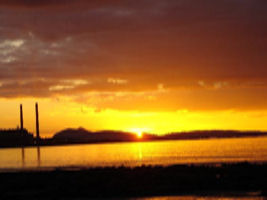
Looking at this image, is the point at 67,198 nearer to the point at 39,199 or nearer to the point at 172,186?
the point at 39,199

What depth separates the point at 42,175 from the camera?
5472 cm

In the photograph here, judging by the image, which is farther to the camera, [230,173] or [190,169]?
[190,169]

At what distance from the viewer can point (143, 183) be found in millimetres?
44312

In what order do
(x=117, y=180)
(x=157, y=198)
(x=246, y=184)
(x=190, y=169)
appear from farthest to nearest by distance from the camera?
1. (x=190, y=169)
2. (x=117, y=180)
3. (x=246, y=184)
4. (x=157, y=198)

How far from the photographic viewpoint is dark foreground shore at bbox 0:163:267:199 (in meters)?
40.5

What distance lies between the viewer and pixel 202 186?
4197 cm

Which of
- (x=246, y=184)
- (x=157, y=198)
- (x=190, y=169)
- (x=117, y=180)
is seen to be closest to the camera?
(x=157, y=198)

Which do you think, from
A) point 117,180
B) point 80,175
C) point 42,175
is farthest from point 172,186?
point 42,175

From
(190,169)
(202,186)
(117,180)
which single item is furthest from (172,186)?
(190,169)

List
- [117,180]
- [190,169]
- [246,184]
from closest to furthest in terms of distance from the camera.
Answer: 1. [246,184]
2. [117,180]
3. [190,169]

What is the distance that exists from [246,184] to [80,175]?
752 inches

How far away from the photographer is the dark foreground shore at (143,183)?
40469mm

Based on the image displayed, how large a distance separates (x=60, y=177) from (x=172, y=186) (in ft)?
48.4

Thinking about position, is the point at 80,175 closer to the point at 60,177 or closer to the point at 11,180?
the point at 60,177
